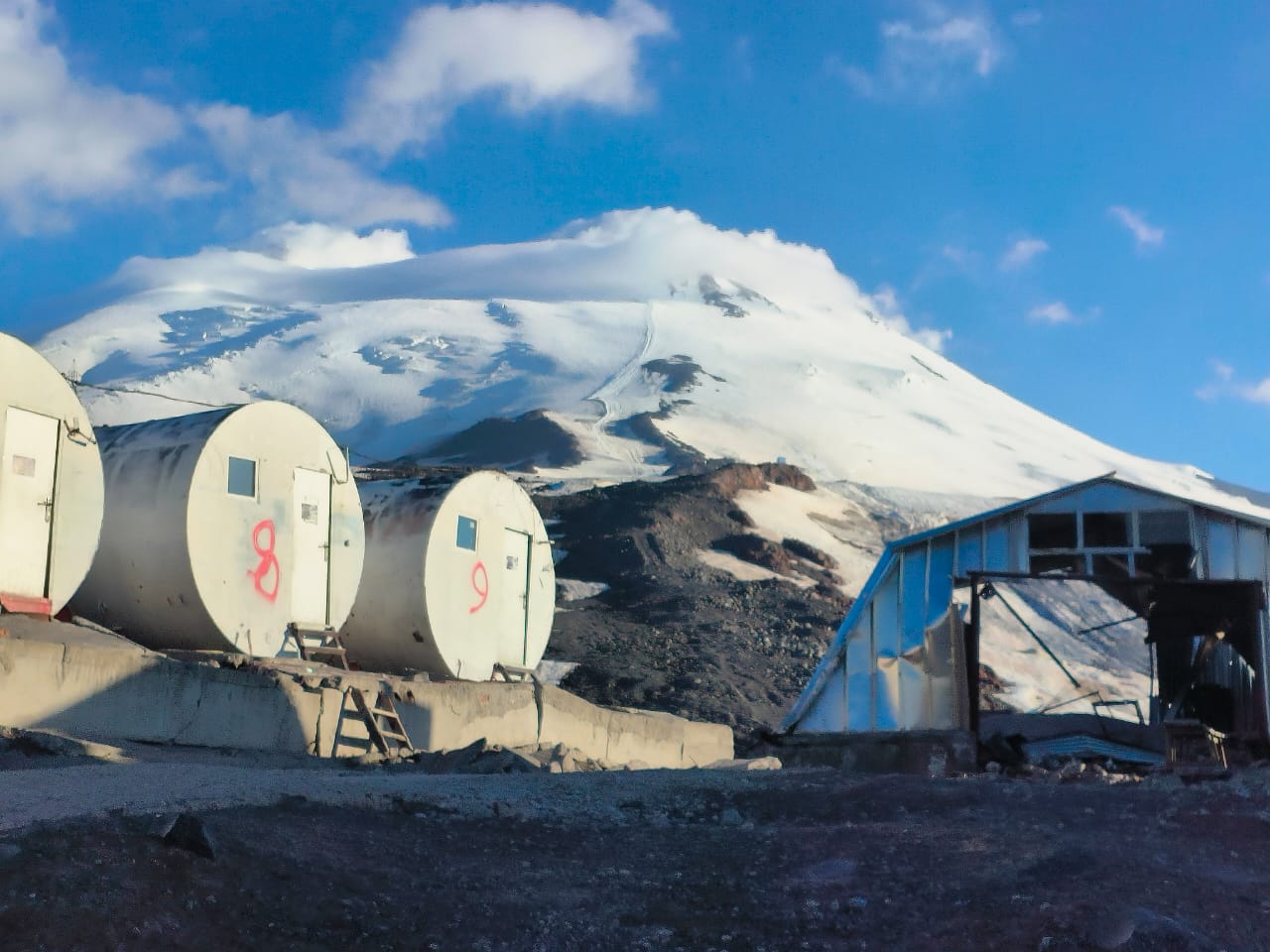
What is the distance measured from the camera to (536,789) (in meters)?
10.2

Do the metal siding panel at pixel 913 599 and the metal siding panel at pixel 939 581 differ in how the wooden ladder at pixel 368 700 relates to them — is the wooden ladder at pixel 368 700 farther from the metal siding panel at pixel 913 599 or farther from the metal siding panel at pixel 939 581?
the metal siding panel at pixel 939 581

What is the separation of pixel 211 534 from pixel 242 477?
916 mm

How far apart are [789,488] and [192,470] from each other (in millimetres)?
35579

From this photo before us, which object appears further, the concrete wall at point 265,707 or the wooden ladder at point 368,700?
the wooden ladder at point 368,700

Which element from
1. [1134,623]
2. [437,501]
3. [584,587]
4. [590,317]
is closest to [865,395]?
[590,317]

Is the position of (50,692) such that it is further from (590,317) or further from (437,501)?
(590,317)

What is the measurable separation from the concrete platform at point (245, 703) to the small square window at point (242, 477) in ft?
6.76

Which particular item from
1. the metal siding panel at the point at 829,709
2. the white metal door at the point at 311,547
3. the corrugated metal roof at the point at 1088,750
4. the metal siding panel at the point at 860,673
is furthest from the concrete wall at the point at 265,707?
the corrugated metal roof at the point at 1088,750

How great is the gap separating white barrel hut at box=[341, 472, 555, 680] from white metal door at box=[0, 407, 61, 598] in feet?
19.7

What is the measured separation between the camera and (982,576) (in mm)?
17312

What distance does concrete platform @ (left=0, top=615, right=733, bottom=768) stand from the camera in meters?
12.8

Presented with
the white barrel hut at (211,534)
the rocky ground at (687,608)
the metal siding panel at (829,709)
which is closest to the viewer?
the white barrel hut at (211,534)

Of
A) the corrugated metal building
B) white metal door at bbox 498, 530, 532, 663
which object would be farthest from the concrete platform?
the corrugated metal building

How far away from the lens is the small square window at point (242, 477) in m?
16.6
